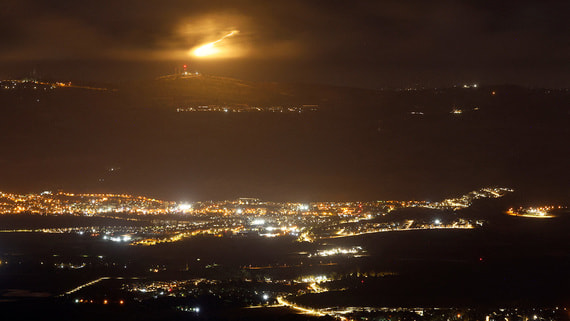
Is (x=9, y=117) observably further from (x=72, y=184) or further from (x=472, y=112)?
(x=472, y=112)

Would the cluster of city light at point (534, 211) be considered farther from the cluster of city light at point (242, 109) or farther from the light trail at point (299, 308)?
the light trail at point (299, 308)

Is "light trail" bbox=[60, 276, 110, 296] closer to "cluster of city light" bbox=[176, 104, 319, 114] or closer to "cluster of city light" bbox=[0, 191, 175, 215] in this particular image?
"cluster of city light" bbox=[0, 191, 175, 215]

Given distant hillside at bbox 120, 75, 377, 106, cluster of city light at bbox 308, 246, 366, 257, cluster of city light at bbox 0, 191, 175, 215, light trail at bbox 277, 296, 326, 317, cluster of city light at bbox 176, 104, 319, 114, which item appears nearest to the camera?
light trail at bbox 277, 296, 326, 317

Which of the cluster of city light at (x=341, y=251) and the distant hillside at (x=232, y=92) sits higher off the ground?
the distant hillside at (x=232, y=92)

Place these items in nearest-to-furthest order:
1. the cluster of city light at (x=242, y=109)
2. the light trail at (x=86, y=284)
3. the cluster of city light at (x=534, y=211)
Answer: the light trail at (x=86, y=284) < the cluster of city light at (x=534, y=211) < the cluster of city light at (x=242, y=109)

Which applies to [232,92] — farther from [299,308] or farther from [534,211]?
[299,308]

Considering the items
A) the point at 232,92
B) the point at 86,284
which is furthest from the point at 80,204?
the point at 232,92

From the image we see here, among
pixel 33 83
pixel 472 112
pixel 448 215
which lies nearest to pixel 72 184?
pixel 33 83

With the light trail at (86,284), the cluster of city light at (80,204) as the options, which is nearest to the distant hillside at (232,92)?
the cluster of city light at (80,204)

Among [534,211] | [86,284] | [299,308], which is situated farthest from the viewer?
[534,211]

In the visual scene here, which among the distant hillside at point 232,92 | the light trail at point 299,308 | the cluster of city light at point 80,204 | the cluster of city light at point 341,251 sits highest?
the distant hillside at point 232,92

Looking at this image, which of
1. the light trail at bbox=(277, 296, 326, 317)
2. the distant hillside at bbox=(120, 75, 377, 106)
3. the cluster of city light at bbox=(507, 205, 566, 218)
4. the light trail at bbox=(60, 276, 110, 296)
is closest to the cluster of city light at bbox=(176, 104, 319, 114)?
the distant hillside at bbox=(120, 75, 377, 106)
